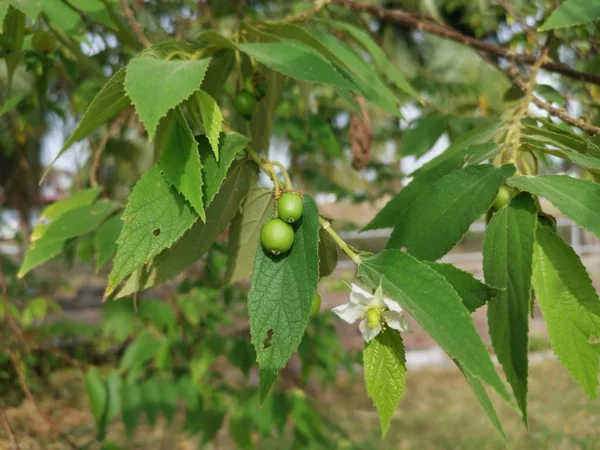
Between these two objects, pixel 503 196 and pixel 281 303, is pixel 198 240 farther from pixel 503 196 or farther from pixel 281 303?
pixel 503 196

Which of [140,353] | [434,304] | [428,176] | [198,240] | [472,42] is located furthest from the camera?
[140,353]

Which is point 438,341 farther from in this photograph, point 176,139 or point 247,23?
point 247,23

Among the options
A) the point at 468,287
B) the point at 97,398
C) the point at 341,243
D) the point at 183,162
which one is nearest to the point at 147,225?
the point at 183,162

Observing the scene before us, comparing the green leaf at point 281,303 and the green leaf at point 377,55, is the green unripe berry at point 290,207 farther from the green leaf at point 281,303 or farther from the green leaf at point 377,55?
the green leaf at point 377,55

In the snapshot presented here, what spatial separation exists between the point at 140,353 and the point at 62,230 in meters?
0.81

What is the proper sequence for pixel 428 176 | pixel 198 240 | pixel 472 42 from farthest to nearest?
pixel 472 42, pixel 428 176, pixel 198 240

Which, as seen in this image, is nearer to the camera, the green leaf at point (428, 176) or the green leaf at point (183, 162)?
the green leaf at point (183, 162)

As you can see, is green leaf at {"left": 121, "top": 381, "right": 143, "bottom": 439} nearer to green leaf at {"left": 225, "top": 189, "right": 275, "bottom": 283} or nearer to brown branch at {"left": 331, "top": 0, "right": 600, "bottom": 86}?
green leaf at {"left": 225, "top": 189, "right": 275, "bottom": 283}

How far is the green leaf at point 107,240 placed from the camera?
Answer: 0.95m

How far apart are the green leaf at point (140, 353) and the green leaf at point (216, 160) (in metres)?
1.26

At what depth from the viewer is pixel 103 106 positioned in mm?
584

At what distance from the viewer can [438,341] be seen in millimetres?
441

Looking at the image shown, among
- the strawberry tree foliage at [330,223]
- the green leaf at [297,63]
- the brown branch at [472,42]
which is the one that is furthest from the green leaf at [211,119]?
the brown branch at [472,42]

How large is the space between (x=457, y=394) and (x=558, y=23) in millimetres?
4498
